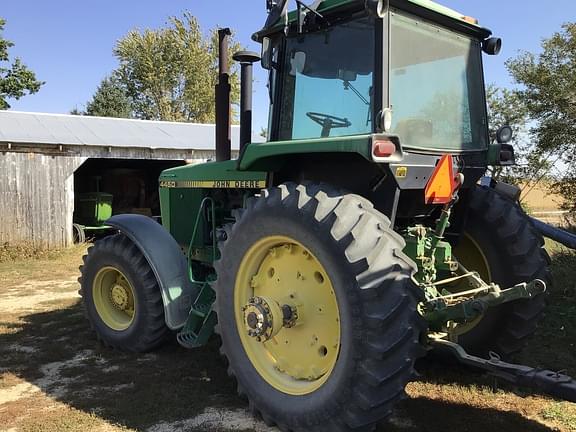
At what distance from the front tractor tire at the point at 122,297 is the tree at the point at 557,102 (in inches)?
447

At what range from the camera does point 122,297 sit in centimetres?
484

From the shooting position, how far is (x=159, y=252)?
4.40m

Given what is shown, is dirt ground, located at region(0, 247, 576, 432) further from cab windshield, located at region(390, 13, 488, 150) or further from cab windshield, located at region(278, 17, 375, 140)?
cab windshield, located at region(278, 17, 375, 140)

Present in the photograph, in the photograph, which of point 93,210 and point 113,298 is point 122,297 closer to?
point 113,298

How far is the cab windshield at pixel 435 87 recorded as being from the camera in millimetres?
3221

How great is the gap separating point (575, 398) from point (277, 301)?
5.50ft

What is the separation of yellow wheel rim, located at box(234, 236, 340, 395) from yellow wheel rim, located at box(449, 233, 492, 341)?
1.28 m

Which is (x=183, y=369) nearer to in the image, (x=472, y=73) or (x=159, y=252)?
(x=159, y=252)

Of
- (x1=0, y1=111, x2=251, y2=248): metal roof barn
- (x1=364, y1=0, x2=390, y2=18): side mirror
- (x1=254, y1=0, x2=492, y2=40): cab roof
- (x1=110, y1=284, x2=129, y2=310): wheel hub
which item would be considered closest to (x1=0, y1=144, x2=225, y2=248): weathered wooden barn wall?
(x1=0, y1=111, x2=251, y2=248): metal roof barn

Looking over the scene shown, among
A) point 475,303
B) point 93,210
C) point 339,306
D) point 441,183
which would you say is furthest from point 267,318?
point 93,210

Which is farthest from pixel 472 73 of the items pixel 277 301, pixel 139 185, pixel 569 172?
pixel 139 185

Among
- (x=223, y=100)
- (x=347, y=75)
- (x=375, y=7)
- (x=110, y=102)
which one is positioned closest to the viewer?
(x=375, y=7)

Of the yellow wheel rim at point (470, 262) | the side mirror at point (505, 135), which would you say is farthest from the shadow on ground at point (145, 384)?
the side mirror at point (505, 135)

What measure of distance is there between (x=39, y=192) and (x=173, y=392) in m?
9.63
